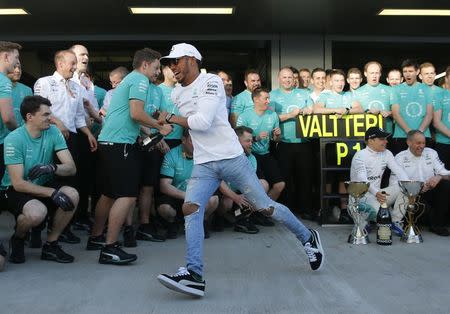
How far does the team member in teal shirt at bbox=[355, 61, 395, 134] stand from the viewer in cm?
745

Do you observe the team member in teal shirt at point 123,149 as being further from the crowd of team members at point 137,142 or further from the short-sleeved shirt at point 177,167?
the short-sleeved shirt at point 177,167

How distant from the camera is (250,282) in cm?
440

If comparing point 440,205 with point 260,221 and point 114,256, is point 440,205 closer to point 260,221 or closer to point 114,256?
point 260,221

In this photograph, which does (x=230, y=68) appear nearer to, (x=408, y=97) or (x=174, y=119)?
(x=408, y=97)

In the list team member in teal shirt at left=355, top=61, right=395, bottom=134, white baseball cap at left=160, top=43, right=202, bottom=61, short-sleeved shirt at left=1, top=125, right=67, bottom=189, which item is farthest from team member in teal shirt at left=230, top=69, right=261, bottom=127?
white baseball cap at left=160, top=43, right=202, bottom=61

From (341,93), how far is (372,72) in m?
0.48

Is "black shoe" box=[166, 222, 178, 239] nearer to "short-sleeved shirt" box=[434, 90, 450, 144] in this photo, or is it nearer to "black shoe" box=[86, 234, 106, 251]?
"black shoe" box=[86, 234, 106, 251]

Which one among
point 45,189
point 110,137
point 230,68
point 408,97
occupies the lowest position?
point 45,189

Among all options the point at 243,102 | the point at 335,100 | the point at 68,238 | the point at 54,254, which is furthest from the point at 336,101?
the point at 54,254

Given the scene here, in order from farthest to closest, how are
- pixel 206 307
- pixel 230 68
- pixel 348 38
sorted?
pixel 230 68 < pixel 348 38 < pixel 206 307

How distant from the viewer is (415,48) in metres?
12.8

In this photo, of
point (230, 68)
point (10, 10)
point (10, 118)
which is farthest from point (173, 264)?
point (230, 68)

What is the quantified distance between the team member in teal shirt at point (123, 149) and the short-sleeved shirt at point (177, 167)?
124cm

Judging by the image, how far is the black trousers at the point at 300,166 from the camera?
7617mm
